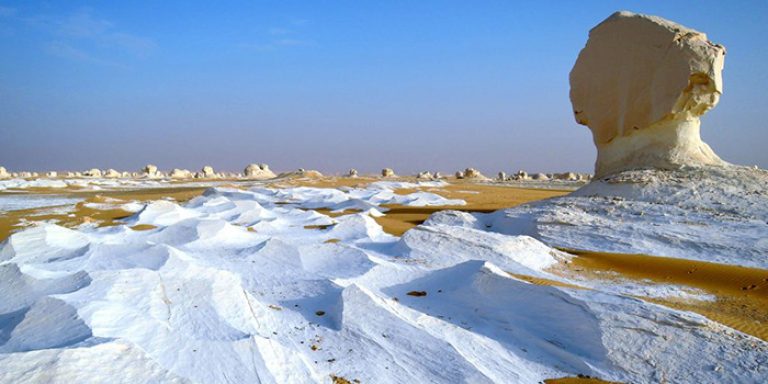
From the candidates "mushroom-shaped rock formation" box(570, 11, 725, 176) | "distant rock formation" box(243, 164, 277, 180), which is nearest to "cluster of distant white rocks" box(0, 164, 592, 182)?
"distant rock formation" box(243, 164, 277, 180)

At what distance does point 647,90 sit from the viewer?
10203 mm

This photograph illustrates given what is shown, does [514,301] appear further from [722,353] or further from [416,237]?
[416,237]

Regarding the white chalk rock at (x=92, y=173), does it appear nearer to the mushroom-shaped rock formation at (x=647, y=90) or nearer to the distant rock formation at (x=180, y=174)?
the distant rock formation at (x=180, y=174)

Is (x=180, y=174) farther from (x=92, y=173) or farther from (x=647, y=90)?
(x=647, y=90)

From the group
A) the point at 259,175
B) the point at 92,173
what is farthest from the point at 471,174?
the point at 92,173

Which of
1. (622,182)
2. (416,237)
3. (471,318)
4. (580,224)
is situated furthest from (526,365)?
(622,182)

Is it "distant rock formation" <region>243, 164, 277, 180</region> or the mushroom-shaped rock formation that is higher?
the mushroom-shaped rock formation

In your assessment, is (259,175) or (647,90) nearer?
(647,90)

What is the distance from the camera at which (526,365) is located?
3154mm

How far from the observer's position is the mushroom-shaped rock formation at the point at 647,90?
31.4 ft

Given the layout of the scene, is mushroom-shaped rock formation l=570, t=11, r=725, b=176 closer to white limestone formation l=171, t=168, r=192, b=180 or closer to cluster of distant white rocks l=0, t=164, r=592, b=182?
cluster of distant white rocks l=0, t=164, r=592, b=182

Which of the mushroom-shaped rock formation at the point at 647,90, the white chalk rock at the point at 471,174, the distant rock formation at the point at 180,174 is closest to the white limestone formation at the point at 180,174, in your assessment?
the distant rock formation at the point at 180,174

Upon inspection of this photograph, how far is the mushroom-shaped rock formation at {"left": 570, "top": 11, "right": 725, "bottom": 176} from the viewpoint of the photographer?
377 inches

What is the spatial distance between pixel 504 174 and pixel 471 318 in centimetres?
3793
